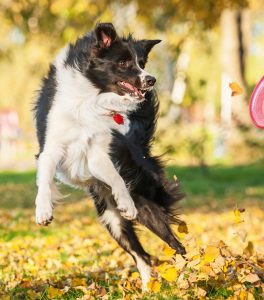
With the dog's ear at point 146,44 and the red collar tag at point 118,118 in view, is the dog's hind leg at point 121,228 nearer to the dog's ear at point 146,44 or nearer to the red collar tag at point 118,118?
the red collar tag at point 118,118

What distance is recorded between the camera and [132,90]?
525 centimetres

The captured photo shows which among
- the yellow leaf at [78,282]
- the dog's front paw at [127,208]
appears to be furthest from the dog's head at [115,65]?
the yellow leaf at [78,282]

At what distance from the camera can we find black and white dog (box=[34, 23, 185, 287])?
516 cm

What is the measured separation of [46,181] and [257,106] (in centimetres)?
165

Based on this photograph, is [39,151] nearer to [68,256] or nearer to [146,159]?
[146,159]

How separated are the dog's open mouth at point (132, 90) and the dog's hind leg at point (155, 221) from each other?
2.55 ft

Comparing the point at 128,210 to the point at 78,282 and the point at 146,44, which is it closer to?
the point at 78,282

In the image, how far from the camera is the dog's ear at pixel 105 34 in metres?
5.11

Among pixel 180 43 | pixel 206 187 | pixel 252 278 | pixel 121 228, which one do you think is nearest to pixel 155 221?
pixel 121 228

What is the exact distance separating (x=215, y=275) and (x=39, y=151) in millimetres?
1719

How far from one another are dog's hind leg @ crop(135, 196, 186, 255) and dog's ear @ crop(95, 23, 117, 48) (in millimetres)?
1191

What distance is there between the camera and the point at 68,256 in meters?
6.77

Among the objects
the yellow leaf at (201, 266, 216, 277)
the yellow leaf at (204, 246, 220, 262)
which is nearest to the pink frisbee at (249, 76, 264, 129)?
the yellow leaf at (204, 246, 220, 262)

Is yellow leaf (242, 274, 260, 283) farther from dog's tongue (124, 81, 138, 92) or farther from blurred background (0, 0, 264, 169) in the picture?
blurred background (0, 0, 264, 169)
